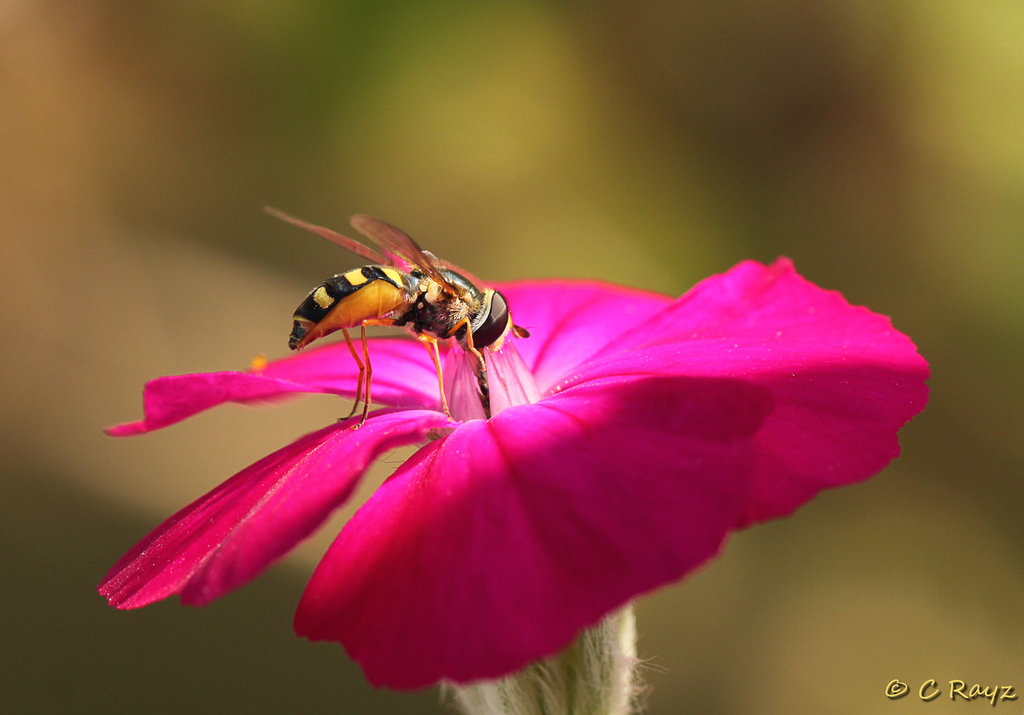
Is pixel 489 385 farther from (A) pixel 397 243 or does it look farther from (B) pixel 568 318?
(B) pixel 568 318

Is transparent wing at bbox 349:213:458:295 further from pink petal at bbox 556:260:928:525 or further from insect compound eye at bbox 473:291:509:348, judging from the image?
pink petal at bbox 556:260:928:525

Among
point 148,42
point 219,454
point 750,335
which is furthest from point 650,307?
point 148,42

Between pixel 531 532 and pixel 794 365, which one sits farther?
pixel 794 365

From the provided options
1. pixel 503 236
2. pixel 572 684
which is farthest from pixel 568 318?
pixel 503 236

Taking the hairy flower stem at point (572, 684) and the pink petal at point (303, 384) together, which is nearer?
the hairy flower stem at point (572, 684)

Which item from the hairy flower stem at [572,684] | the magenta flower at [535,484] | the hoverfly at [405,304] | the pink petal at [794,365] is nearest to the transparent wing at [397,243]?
the hoverfly at [405,304]

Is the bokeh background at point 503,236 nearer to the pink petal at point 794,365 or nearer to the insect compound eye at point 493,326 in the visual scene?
the pink petal at point 794,365

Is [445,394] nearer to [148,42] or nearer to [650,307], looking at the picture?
[650,307]
